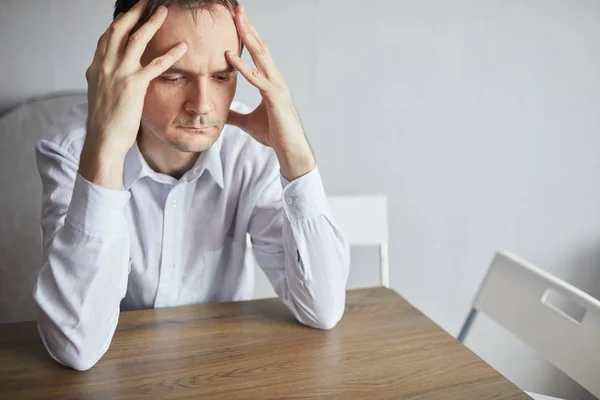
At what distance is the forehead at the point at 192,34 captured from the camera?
102 cm

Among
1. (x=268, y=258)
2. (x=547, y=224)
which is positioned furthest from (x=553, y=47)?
(x=268, y=258)

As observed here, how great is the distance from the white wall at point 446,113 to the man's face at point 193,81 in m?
0.66

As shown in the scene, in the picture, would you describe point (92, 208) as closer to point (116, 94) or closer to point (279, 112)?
point (116, 94)

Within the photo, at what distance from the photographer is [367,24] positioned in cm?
183

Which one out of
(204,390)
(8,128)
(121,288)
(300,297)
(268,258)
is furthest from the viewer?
(8,128)

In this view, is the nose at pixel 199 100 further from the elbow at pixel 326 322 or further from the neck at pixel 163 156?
the elbow at pixel 326 322

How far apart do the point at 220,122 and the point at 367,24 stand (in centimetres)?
90

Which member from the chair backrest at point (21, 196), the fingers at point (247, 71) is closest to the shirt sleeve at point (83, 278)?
the fingers at point (247, 71)

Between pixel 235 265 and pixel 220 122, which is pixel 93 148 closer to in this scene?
pixel 220 122

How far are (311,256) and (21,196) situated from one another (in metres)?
0.86

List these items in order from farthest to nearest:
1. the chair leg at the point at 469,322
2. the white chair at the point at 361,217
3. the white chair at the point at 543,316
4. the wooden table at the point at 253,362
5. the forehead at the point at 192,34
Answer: the white chair at the point at 361,217 < the chair leg at the point at 469,322 < the white chair at the point at 543,316 < the forehead at the point at 192,34 < the wooden table at the point at 253,362

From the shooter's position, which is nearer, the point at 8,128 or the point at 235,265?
the point at 235,265

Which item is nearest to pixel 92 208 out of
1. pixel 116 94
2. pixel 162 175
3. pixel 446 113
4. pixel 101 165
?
pixel 101 165

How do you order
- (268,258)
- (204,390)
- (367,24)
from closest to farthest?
(204,390), (268,258), (367,24)
